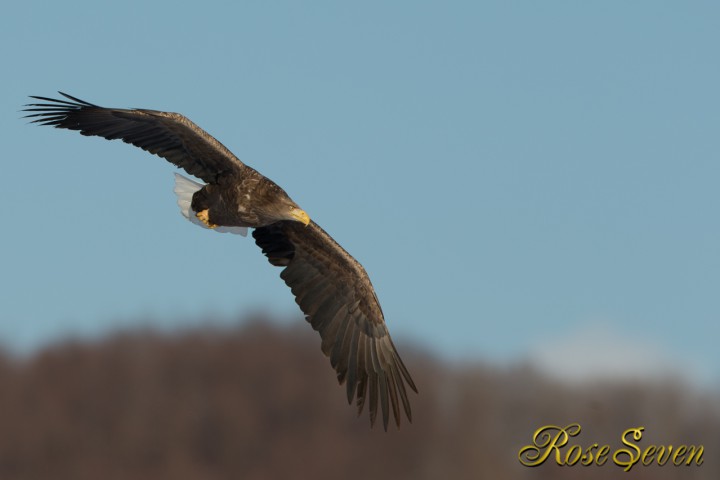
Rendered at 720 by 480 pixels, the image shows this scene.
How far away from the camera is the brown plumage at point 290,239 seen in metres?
11.2

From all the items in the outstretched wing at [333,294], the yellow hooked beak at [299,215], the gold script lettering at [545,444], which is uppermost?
the yellow hooked beak at [299,215]

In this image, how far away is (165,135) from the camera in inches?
452

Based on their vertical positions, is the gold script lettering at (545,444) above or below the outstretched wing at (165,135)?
below

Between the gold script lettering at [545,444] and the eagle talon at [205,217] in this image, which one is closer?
the eagle talon at [205,217]

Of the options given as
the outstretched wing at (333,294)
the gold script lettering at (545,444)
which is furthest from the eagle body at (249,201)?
the gold script lettering at (545,444)

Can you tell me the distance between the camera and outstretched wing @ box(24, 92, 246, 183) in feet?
37.2

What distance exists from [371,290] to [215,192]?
5.34 feet

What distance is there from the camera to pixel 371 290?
39.0 ft

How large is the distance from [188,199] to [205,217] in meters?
0.31

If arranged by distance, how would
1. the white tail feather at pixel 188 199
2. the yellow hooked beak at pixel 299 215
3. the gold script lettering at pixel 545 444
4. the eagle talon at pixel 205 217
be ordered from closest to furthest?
1. the yellow hooked beak at pixel 299 215
2. the eagle talon at pixel 205 217
3. the white tail feather at pixel 188 199
4. the gold script lettering at pixel 545 444

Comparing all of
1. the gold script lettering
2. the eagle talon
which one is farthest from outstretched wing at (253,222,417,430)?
the gold script lettering

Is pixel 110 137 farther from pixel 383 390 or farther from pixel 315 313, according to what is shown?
pixel 383 390

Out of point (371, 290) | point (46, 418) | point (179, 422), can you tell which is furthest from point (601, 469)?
point (371, 290)

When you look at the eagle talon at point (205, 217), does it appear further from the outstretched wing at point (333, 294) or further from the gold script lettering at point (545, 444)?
the gold script lettering at point (545, 444)
